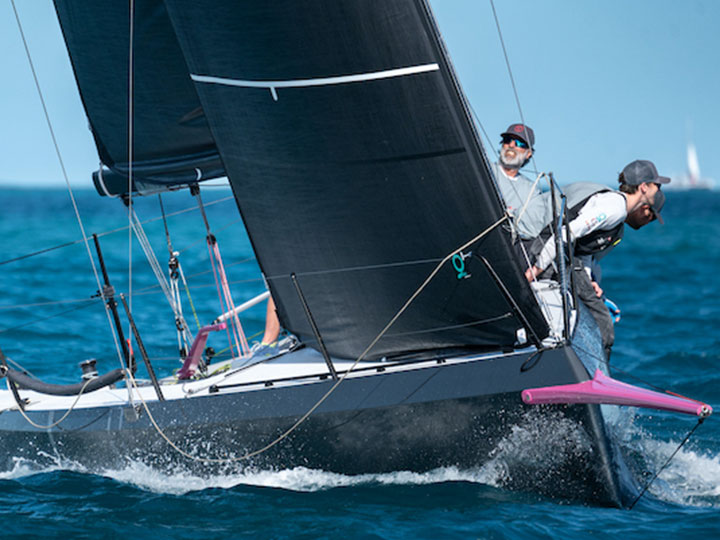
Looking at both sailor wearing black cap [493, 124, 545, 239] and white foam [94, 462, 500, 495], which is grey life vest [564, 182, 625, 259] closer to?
sailor wearing black cap [493, 124, 545, 239]

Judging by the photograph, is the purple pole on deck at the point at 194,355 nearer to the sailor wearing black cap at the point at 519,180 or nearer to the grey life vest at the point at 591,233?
the sailor wearing black cap at the point at 519,180

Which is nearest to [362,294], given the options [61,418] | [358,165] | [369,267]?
[369,267]

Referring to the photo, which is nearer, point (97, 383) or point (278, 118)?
point (278, 118)

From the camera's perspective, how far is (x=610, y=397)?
4.24m

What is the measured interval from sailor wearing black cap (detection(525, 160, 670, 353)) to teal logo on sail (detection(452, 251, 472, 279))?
61 cm

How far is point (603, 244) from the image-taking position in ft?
18.3

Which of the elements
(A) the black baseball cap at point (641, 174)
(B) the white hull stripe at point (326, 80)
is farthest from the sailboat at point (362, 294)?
(A) the black baseball cap at point (641, 174)

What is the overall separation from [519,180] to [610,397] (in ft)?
6.49

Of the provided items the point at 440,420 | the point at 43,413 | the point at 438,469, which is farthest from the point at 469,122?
the point at 43,413

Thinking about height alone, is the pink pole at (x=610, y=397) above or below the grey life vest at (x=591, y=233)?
below

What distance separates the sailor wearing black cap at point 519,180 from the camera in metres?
5.63

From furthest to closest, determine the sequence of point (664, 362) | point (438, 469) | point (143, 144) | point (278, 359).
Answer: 1. point (664, 362)
2. point (143, 144)
3. point (278, 359)
4. point (438, 469)

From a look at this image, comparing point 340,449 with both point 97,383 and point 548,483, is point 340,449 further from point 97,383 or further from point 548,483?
point 97,383

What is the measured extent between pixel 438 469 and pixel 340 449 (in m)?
0.53
